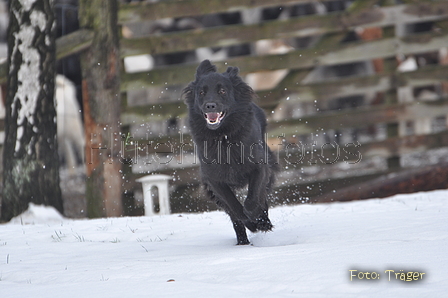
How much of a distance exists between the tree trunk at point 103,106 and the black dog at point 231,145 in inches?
63.6

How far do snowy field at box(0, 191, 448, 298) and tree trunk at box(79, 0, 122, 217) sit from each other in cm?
89

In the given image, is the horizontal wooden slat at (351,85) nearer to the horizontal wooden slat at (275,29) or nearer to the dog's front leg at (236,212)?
the horizontal wooden slat at (275,29)

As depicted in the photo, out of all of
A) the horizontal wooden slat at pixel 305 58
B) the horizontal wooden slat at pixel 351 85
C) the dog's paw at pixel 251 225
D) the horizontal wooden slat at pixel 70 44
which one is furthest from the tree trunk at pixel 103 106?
the dog's paw at pixel 251 225

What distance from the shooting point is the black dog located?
3312 millimetres

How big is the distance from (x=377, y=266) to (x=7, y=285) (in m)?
1.51

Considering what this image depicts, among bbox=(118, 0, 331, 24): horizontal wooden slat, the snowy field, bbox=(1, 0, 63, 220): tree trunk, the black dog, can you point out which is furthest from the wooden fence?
the black dog

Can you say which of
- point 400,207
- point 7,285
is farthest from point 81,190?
point 7,285

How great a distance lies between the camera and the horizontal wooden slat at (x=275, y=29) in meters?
5.04

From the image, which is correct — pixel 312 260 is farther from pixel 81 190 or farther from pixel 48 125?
pixel 81 190

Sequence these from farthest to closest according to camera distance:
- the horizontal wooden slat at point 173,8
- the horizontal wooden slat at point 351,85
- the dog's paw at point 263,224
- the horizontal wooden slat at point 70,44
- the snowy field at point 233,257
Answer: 1. the horizontal wooden slat at point 351,85
2. the horizontal wooden slat at point 173,8
3. the horizontal wooden slat at point 70,44
4. the dog's paw at point 263,224
5. the snowy field at point 233,257

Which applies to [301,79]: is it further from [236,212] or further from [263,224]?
[236,212]

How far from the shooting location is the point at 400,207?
4012 mm

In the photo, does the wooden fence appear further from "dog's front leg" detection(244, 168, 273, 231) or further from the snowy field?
"dog's front leg" detection(244, 168, 273, 231)

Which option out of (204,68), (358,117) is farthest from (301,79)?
(204,68)
